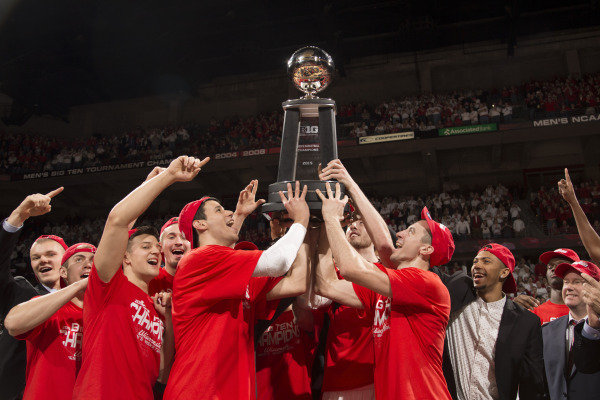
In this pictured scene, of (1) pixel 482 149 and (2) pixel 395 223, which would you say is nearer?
(2) pixel 395 223

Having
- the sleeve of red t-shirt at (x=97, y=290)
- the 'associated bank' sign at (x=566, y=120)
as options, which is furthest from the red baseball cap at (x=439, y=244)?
the 'associated bank' sign at (x=566, y=120)

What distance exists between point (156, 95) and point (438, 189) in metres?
15.3

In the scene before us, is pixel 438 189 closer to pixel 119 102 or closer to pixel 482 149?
pixel 482 149

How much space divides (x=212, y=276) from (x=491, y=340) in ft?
7.72

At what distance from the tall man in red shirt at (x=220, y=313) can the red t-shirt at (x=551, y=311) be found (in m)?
3.42

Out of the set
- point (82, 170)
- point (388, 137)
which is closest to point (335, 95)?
point (388, 137)

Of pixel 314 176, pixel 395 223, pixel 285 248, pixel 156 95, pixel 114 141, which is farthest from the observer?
pixel 156 95

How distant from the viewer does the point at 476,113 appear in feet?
61.0

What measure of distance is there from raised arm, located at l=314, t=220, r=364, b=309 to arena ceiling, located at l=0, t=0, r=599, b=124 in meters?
18.2

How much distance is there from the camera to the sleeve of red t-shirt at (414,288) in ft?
9.33

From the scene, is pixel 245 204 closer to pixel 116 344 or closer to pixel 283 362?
pixel 283 362

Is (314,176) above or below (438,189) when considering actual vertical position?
below

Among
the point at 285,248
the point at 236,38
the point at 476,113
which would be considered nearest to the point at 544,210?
the point at 476,113

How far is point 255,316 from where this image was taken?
3.17 metres
